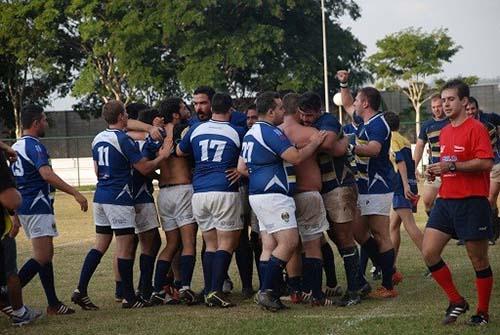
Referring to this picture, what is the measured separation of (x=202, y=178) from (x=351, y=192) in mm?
Result: 1546

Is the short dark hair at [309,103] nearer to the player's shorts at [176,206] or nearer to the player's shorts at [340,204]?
the player's shorts at [340,204]

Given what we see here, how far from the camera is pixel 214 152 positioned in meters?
9.94

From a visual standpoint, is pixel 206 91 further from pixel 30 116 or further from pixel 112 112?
pixel 30 116

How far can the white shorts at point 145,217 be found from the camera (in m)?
10.3

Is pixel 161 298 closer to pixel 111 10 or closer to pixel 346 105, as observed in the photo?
pixel 346 105

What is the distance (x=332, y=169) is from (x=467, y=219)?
6.73 feet

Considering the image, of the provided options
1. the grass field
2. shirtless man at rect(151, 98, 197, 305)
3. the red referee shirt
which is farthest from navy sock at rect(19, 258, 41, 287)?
the red referee shirt

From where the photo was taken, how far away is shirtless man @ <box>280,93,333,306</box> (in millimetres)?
9656

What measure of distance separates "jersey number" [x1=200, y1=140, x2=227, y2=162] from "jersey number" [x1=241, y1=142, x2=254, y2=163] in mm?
389

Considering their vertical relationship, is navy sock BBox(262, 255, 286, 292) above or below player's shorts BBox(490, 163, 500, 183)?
below

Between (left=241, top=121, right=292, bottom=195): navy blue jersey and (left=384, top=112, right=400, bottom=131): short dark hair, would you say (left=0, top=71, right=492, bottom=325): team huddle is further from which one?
(left=384, top=112, right=400, bottom=131): short dark hair

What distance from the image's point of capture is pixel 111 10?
46.9m

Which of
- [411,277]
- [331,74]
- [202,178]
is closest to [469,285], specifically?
[411,277]

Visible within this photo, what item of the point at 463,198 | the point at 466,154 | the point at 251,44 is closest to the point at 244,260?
the point at 463,198
